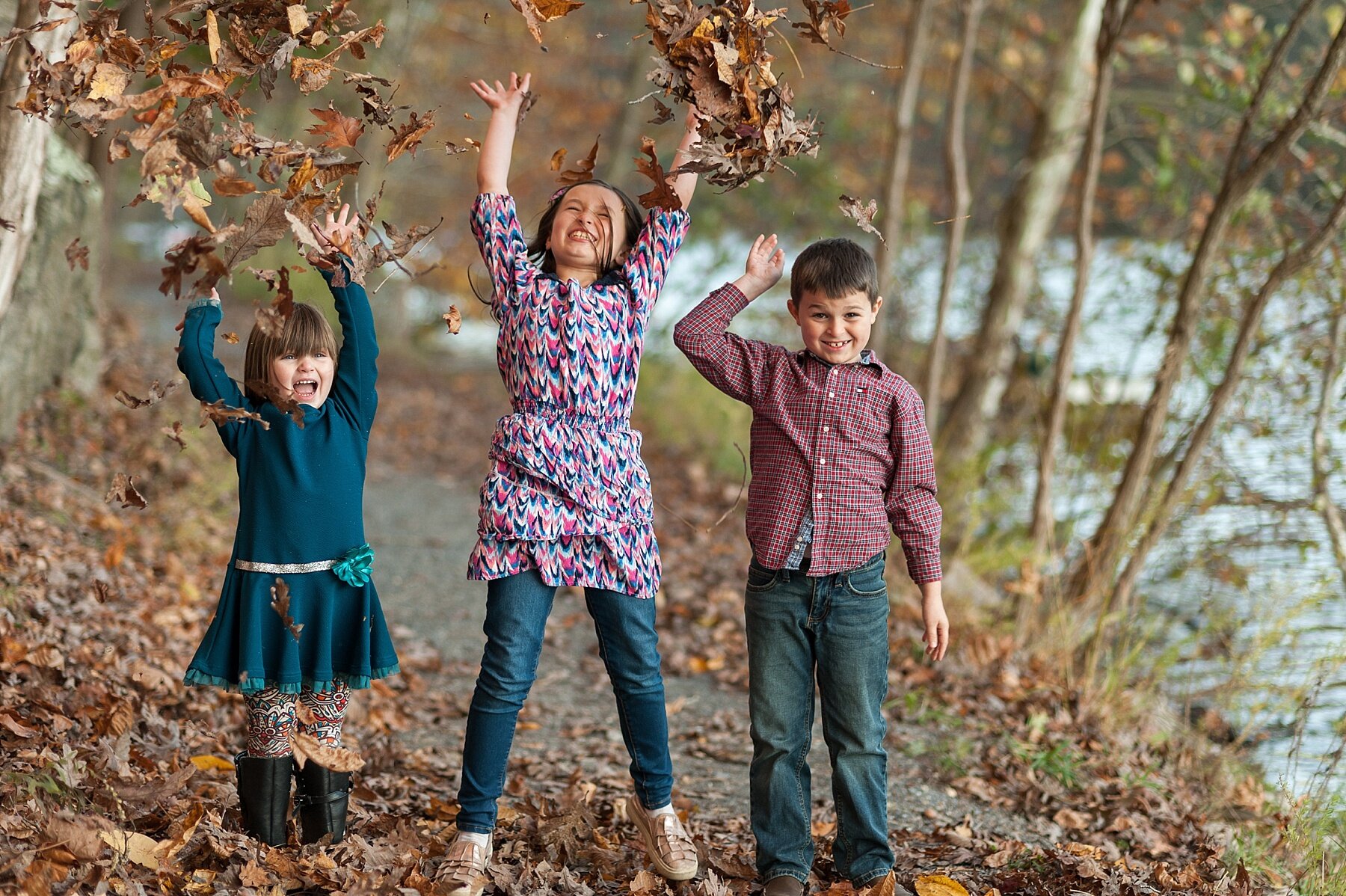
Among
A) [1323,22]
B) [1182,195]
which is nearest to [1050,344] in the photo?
[1182,195]

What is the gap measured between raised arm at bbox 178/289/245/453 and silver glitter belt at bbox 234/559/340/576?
30 cm

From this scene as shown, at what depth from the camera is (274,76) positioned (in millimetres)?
2928

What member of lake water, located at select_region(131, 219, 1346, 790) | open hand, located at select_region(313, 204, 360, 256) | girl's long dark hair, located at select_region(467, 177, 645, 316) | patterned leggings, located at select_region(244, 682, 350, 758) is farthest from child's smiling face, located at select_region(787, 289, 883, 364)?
lake water, located at select_region(131, 219, 1346, 790)

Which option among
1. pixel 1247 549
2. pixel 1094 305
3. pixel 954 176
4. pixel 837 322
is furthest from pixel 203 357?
pixel 1094 305

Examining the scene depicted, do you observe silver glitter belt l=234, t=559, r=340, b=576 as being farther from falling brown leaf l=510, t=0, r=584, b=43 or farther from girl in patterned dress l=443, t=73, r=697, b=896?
falling brown leaf l=510, t=0, r=584, b=43

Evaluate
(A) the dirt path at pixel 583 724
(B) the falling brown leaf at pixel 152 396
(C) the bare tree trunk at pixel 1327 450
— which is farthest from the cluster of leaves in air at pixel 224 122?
(C) the bare tree trunk at pixel 1327 450

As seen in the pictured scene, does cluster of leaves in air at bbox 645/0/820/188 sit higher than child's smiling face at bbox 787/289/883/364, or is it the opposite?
cluster of leaves in air at bbox 645/0/820/188

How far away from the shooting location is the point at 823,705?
3.06m

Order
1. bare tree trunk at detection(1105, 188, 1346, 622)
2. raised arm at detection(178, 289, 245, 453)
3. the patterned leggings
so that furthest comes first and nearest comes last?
bare tree trunk at detection(1105, 188, 1346, 622)
the patterned leggings
raised arm at detection(178, 289, 245, 453)

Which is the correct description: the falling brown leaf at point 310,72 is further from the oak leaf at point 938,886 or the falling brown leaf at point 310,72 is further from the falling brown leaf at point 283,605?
the oak leaf at point 938,886

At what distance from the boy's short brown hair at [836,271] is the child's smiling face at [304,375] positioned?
1215mm

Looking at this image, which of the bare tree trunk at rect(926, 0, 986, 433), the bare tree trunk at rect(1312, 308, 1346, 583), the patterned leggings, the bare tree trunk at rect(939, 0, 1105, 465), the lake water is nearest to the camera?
the patterned leggings

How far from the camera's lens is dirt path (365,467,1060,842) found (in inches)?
156

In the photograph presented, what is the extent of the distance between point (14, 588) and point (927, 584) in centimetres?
330
